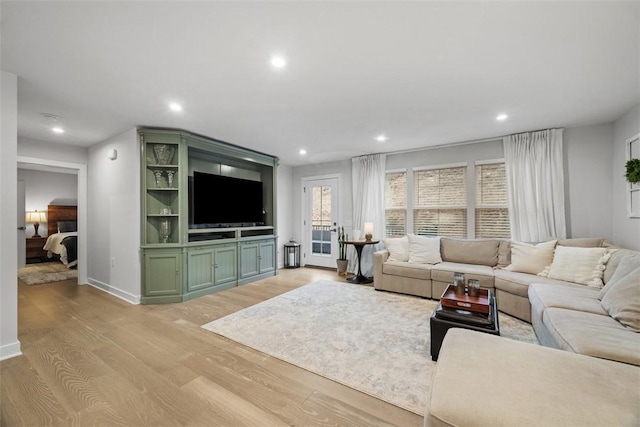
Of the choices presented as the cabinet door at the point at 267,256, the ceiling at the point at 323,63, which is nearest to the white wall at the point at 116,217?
the ceiling at the point at 323,63

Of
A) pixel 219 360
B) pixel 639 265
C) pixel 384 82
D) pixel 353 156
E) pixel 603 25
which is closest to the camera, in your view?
pixel 603 25

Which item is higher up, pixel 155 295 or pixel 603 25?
pixel 603 25

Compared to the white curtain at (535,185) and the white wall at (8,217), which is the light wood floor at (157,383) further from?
the white curtain at (535,185)

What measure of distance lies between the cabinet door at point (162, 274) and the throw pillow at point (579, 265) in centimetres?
482

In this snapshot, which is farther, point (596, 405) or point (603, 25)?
point (603, 25)

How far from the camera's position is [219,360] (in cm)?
220

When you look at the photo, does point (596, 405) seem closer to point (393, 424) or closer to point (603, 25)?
point (393, 424)

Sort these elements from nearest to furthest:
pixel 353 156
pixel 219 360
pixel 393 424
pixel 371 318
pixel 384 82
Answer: pixel 393 424, pixel 219 360, pixel 384 82, pixel 371 318, pixel 353 156

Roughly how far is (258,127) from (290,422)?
3341mm

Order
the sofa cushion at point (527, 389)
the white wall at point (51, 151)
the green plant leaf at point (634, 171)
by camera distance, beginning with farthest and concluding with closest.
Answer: the white wall at point (51, 151) → the green plant leaf at point (634, 171) → the sofa cushion at point (527, 389)

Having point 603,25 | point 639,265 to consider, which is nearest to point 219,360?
point 639,265

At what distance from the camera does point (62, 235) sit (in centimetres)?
641

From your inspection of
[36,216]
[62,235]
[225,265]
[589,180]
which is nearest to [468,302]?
[589,180]

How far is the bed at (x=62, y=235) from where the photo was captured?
592 cm
